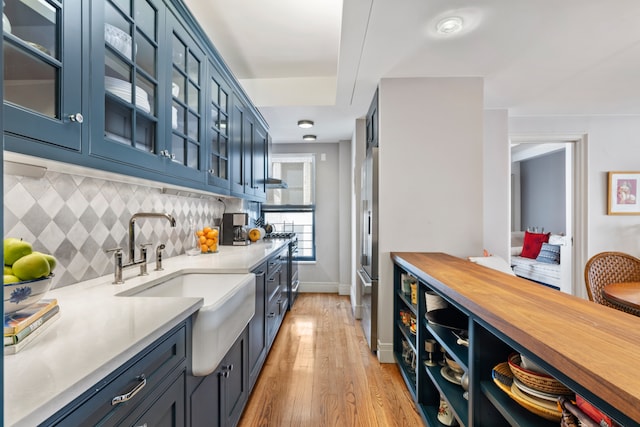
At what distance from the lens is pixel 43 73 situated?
2.73 feet

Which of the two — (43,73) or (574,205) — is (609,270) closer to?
(574,205)

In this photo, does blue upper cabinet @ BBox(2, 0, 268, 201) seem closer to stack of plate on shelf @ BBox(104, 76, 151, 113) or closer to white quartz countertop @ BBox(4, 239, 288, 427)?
stack of plate on shelf @ BBox(104, 76, 151, 113)

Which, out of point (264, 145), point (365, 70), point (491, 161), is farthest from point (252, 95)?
point (491, 161)

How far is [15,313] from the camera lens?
0.73 m

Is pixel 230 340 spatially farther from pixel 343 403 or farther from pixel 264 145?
pixel 264 145

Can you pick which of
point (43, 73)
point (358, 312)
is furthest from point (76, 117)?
point (358, 312)

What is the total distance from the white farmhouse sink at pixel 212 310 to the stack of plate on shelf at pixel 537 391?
1.02 meters

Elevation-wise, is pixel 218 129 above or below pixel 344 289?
above

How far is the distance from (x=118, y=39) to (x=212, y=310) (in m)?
1.12

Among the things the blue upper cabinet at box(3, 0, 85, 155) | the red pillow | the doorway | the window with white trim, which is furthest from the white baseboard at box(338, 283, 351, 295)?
the blue upper cabinet at box(3, 0, 85, 155)

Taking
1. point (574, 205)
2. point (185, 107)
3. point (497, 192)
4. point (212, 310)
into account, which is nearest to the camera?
point (212, 310)

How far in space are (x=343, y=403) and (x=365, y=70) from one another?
2420 mm

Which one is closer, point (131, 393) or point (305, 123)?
point (131, 393)

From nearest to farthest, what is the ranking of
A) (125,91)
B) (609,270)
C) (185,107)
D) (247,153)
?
(125,91)
(185,107)
(609,270)
(247,153)
